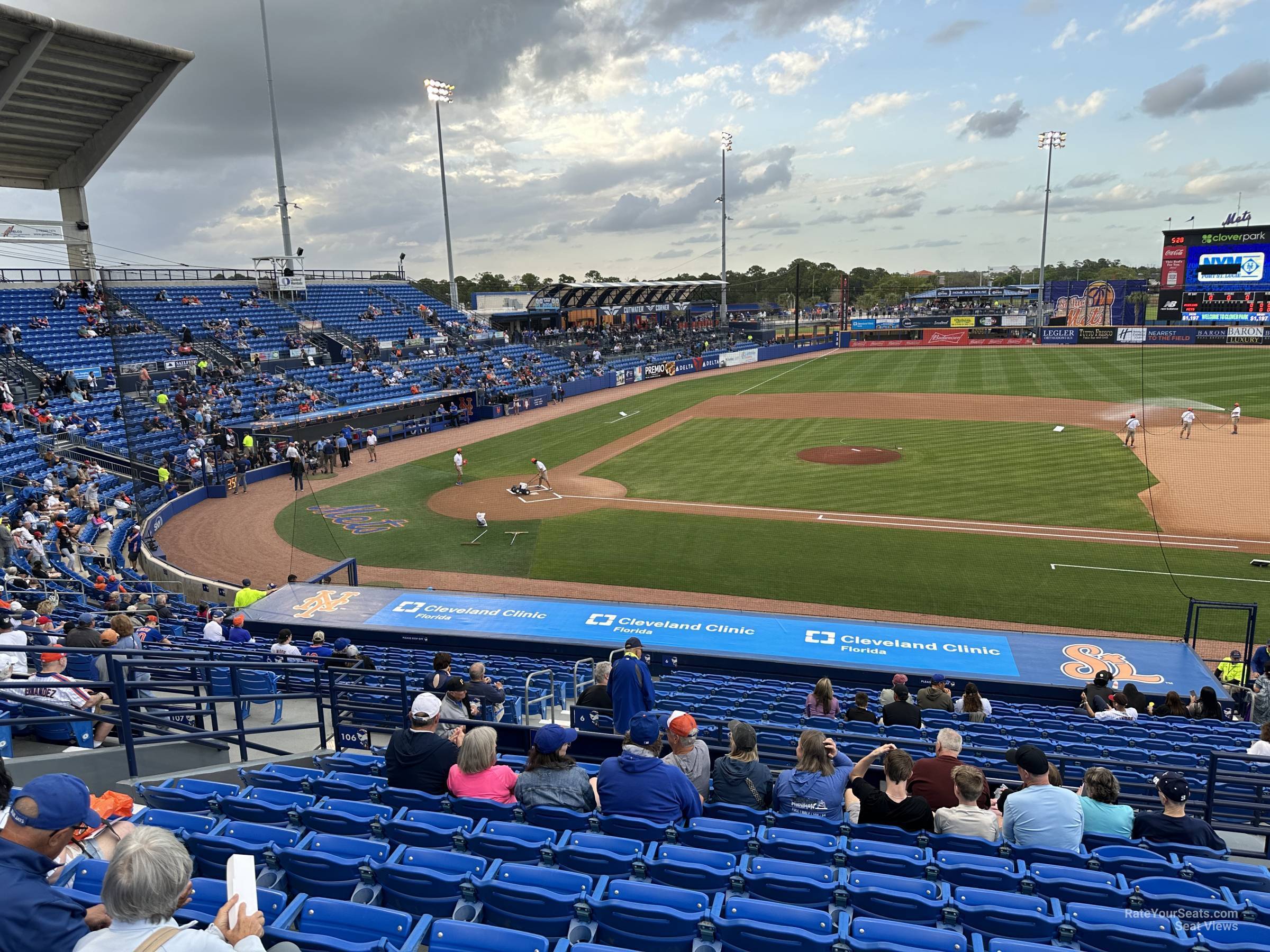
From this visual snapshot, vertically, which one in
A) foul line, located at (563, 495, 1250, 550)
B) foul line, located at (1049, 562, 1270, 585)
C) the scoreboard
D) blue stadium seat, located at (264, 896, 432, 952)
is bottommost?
foul line, located at (1049, 562, 1270, 585)

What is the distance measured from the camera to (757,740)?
834 cm

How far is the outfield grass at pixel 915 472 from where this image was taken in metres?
26.1

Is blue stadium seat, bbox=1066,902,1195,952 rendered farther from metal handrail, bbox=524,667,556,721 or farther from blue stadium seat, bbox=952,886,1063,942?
metal handrail, bbox=524,667,556,721

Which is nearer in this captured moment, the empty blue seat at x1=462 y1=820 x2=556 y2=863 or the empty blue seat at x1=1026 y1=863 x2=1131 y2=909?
the empty blue seat at x1=1026 y1=863 x2=1131 y2=909

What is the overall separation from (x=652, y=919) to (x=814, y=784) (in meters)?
2.37

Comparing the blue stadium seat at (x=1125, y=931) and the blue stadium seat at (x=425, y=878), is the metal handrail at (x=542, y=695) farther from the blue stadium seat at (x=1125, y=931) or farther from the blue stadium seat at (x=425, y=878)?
the blue stadium seat at (x=1125, y=931)

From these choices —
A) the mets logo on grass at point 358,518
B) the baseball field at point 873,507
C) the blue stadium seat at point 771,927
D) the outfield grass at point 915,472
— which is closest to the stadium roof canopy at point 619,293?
the baseball field at point 873,507

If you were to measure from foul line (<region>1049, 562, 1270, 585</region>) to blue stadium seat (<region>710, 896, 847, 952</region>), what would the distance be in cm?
1919

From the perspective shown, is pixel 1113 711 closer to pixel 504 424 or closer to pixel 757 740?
pixel 757 740

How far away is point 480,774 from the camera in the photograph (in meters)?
6.06

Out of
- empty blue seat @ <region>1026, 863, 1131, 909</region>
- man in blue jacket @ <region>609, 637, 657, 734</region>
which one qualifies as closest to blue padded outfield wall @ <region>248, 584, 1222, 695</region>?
man in blue jacket @ <region>609, 637, 657, 734</region>

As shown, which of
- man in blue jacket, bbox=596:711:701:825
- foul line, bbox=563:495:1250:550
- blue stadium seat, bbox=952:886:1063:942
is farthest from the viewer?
foul line, bbox=563:495:1250:550

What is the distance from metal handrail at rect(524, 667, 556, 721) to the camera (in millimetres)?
10664

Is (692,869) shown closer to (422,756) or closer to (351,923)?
(351,923)
